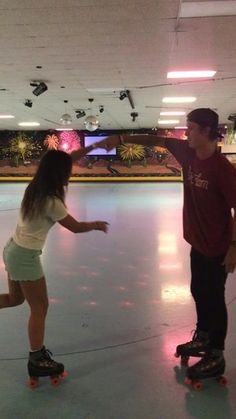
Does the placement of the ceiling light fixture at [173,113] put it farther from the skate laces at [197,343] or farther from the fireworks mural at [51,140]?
the skate laces at [197,343]

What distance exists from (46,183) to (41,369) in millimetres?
885

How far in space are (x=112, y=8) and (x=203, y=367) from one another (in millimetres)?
3408

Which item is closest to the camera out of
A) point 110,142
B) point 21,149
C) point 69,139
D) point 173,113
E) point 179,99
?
point 110,142

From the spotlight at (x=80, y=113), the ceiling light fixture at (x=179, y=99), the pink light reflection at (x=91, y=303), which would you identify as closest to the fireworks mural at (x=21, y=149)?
the spotlight at (x=80, y=113)

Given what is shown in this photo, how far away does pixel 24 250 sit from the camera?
1.73m

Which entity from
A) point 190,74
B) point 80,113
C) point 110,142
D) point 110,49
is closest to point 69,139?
point 80,113

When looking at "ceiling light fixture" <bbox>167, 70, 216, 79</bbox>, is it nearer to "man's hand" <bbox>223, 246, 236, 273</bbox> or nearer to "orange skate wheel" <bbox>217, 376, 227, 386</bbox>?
"man's hand" <bbox>223, 246, 236, 273</bbox>

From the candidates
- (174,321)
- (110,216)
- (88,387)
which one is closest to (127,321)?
(174,321)

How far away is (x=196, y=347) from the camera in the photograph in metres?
1.96

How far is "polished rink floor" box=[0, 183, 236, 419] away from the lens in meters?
1.65

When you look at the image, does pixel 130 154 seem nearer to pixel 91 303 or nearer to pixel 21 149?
pixel 21 149

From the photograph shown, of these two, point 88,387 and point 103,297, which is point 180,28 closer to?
point 103,297

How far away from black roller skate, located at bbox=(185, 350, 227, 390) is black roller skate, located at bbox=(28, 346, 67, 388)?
0.62 meters

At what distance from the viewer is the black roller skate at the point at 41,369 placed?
181 centimetres
